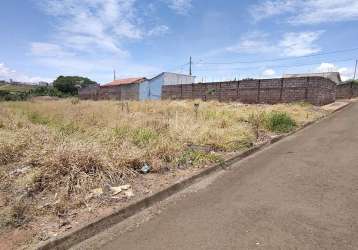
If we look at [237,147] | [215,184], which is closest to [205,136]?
[237,147]

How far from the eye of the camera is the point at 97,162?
474 centimetres

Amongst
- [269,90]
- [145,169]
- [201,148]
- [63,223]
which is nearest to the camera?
[63,223]

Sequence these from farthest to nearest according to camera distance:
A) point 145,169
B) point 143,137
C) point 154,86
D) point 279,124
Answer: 1. point 154,86
2. point 279,124
3. point 143,137
4. point 145,169

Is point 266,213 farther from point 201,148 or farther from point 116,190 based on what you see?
point 201,148

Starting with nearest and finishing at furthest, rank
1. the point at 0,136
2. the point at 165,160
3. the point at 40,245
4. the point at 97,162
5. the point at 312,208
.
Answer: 1. the point at 40,245
2. the point at 312,208
3. the point at 97,162
4. the point at 165,160
5. the point at 0,136

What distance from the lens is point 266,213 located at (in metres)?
3.73

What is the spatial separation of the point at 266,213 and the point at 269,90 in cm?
2020

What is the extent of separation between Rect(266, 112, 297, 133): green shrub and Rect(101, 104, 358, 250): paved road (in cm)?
408

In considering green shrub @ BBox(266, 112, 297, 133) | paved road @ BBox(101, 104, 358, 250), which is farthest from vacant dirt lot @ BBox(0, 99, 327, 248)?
green shrub @ BBox(266, 112, 297, 133)

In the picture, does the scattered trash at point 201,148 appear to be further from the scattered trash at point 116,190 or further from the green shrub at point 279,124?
the green shrub at point 279,124

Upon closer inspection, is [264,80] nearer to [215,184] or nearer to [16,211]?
[215,184]

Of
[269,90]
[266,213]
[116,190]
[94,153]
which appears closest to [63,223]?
[116,190]

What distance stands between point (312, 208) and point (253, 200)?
793mm

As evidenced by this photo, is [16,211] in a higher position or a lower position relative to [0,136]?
lower
